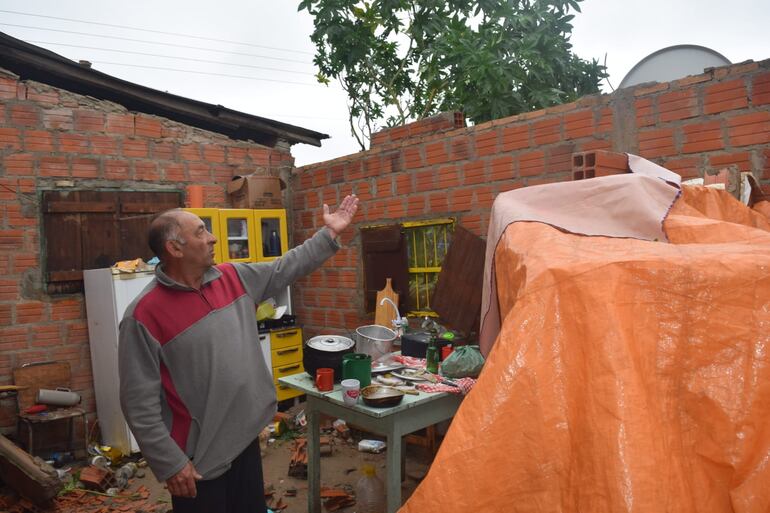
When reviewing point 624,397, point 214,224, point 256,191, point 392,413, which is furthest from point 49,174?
point 624,397

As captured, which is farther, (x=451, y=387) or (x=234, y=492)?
(x=451, y=387)

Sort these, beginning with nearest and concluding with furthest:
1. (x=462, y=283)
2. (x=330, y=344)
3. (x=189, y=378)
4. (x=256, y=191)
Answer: (x=189, y=378) < (x=330, y=344) < (x=462, y=283) < (x=256, y=191)

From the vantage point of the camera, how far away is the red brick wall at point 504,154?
10.5 ft

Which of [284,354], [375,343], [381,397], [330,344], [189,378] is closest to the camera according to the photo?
[189,378]

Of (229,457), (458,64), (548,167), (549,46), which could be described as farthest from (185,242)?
(549,46)

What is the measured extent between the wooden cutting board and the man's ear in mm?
2888

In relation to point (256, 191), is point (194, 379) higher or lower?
lower

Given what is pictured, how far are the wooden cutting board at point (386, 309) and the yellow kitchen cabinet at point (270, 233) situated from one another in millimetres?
1595

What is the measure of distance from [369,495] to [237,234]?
3420 mm

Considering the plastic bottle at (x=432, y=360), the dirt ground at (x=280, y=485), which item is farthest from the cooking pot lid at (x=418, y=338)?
the dirt ground at (x=280, y=485)

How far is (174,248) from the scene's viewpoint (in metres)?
2.23

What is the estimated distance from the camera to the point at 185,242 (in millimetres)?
2238

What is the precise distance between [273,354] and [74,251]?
2.29m

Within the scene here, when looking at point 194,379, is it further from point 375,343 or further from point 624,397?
point 375,343
